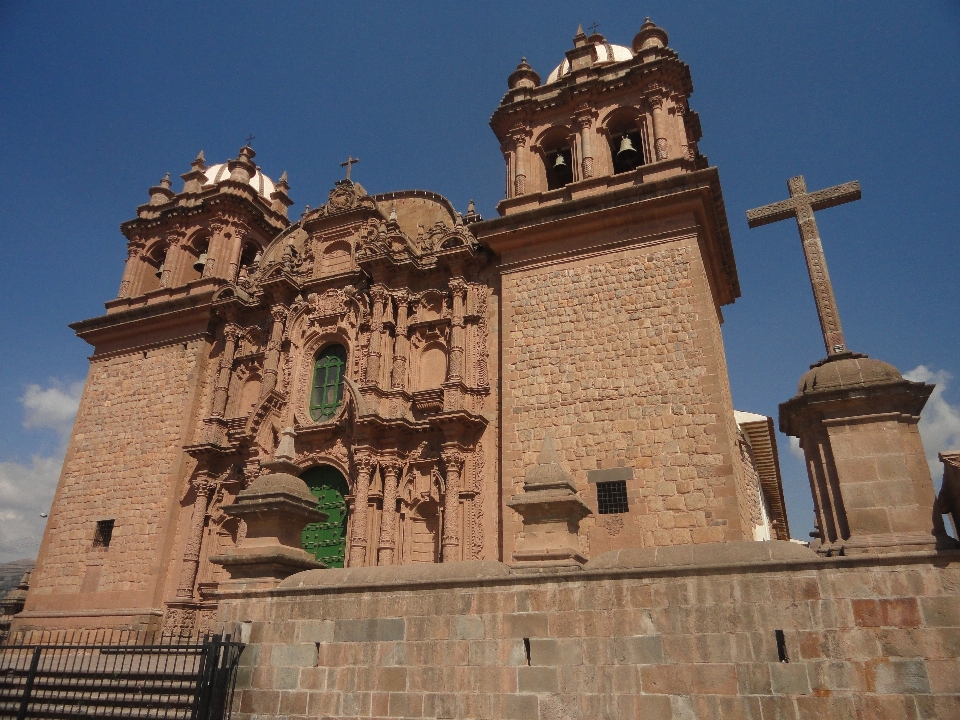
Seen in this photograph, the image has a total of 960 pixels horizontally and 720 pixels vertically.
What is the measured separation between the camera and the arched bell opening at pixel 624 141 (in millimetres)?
14742

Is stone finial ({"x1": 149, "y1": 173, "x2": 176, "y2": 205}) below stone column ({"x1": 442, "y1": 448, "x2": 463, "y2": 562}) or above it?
above

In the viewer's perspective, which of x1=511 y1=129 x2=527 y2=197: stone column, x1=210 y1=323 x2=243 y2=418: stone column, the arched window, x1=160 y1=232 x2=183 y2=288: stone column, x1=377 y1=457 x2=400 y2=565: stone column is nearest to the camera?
x1=377 y1=457 x2=400 y2=565: stone column

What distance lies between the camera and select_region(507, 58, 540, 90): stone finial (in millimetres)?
15980

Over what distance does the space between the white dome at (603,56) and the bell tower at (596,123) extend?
0.04m

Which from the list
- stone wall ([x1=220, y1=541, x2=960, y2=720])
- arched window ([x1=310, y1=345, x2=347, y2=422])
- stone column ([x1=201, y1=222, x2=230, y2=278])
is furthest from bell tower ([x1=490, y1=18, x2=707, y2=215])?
stone wall ([x1=220, y1=541, x2=960, y2=720])

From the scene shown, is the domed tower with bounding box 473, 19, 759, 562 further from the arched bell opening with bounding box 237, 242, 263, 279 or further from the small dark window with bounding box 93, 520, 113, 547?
the small dark window with bounding box 93, 520, 113, 547

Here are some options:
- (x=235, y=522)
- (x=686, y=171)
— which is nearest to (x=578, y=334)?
(x=686, y=171)

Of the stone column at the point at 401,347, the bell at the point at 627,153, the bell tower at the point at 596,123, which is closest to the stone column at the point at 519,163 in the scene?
the bell tower at the point at 596,123

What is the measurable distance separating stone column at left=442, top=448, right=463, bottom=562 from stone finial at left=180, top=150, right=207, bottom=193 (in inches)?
529

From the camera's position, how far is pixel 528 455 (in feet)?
38.2

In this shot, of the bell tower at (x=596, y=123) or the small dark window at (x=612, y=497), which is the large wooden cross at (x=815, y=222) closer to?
the small dark window at (x=612, y=497)

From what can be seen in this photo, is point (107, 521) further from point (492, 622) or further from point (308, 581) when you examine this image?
point (492, 622)

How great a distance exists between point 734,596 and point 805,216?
449cm

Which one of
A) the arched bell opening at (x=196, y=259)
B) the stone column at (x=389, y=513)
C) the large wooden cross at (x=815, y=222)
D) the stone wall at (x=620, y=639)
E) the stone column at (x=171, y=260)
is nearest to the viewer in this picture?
the stone wall at (x=620, y=639)
